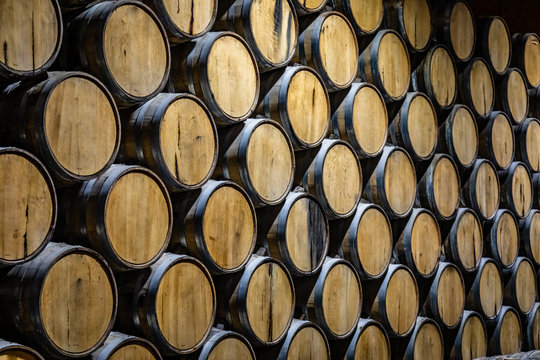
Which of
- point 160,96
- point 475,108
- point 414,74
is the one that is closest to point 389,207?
point 414,74

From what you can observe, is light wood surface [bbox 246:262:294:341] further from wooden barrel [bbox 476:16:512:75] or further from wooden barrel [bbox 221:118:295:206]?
wooden barrel [bbox 476:16:512:75]

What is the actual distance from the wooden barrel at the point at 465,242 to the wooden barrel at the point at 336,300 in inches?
50.5

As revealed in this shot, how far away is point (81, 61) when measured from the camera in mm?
3387

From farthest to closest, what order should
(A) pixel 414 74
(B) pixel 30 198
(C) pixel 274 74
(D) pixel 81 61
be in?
1. (A) pixel 414 74
2. (C) pixel 274 74
3. (D) pixel 81 61
4. (B) pixel 30 198

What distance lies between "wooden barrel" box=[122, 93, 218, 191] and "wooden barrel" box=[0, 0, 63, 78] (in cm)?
62

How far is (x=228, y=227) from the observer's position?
3977mm

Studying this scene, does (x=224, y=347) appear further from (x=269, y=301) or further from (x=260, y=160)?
(x=260, y=160)

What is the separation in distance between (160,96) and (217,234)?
0.78 meters

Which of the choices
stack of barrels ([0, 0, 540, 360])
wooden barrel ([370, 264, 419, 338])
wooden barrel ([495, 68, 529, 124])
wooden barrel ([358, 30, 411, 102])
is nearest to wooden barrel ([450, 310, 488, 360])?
stack of barrels ([0, 0, 540, 360])

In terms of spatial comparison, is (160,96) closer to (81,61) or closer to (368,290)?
(81,61)

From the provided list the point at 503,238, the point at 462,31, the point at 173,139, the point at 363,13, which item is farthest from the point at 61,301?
the point at 503,238

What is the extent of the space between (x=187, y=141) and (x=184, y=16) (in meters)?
0.64

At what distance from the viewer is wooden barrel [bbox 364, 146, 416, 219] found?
5129mm

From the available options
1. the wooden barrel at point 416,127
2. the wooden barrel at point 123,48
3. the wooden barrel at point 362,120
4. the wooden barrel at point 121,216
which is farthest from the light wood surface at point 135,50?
the wooden barrel at point 416,127
